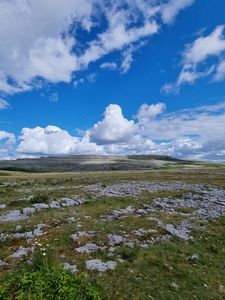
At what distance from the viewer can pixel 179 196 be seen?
33.9 m

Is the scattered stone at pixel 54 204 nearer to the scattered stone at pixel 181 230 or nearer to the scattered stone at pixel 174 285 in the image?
the scattered stone at pixel 181 230

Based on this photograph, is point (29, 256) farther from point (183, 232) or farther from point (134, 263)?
point (183, 232)

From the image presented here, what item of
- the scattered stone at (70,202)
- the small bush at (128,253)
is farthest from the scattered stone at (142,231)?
the scattered stone at (70,202)

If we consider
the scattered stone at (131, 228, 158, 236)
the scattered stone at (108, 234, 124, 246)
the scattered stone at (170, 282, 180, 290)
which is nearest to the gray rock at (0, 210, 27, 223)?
the scattered stone at (108, 234, 124, 246)

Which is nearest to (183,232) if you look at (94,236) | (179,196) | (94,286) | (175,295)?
(94,236)

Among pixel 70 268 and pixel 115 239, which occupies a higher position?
pixel 115 239

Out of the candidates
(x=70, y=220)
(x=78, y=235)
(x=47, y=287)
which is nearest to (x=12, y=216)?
(x=70, y=220)

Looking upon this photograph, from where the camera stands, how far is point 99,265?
556 inches

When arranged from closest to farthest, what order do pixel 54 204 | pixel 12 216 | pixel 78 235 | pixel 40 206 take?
pixel 78 235 < pixel 12 216 < pixel 40 206 < pixel 54 204

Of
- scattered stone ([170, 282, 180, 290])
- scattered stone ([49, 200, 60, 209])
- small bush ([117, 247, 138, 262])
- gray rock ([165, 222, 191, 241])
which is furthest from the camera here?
scattered stone ([49, 200, 60, 209])

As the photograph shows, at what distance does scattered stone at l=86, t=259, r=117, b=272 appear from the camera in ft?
45.3

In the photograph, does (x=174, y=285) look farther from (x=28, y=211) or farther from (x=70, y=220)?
(x=28, y=211)

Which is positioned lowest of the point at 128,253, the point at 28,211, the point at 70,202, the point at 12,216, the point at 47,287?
the point at 128,253

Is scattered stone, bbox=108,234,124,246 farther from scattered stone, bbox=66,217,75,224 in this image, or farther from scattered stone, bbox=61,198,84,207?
scattered stone, bbox=61,198,84,207
